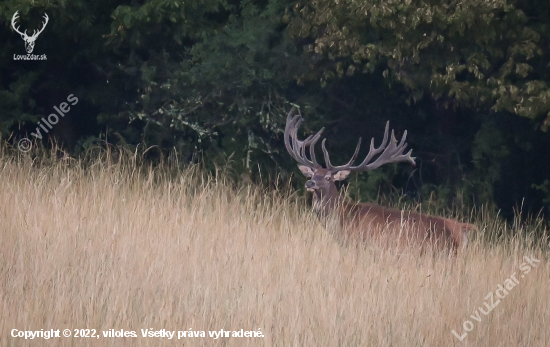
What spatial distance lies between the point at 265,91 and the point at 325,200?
3.01 m

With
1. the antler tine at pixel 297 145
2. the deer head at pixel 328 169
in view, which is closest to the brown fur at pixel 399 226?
the deer head at pixel 328 169

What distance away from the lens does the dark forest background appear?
9148 millimetres

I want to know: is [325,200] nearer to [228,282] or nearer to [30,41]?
[228,282]

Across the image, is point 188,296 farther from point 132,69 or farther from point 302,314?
point 132,69

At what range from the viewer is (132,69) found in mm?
11070

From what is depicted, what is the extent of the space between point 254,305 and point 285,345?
51 centimetres

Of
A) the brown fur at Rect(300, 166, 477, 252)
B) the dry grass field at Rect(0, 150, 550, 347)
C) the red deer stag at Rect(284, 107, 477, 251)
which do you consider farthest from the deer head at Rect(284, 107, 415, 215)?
the dry grass field at Rect(0, 150, 550, 347)

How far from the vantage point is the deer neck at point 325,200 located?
25.2ft

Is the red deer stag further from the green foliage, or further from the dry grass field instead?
the green foliage

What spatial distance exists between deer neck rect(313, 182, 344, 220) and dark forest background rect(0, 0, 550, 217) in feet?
4.01

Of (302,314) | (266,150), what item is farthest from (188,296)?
(266,150)

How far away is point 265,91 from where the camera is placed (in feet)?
34.2

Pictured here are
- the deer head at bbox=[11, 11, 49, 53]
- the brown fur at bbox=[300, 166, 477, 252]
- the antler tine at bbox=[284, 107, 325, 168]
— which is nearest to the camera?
the brown fur at bbox=[300, 166, 477, 252]

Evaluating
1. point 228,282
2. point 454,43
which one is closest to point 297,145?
point 454,43
